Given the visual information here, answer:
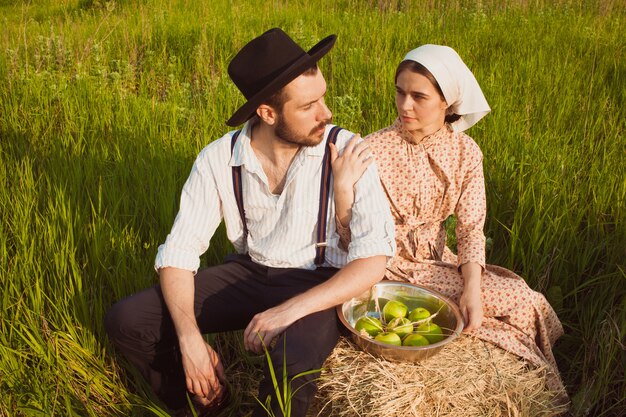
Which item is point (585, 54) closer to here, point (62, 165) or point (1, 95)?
point (62, 165)

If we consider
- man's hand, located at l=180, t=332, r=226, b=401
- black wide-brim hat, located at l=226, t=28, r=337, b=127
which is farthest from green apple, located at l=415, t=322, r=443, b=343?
black wide-brim hat, located at l=226, t=28, r=337, b=127

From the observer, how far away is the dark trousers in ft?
7.63

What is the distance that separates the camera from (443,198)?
2.95m

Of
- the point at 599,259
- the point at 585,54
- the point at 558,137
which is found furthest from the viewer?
the point at 585,54

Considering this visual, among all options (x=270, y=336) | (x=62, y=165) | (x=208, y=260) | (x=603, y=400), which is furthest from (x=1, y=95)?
(x=603, y=400)

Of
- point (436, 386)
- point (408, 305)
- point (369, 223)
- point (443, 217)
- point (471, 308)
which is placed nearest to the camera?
point (436, 386)

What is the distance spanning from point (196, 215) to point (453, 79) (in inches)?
52.7

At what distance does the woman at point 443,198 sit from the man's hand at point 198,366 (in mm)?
791

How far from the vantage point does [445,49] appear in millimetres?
2736

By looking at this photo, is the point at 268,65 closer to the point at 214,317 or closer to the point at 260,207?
the point at 260,207

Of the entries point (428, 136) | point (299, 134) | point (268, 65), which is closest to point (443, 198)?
point (428, 136)

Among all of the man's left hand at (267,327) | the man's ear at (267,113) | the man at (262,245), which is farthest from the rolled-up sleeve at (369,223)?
the man's ear at (267,113)

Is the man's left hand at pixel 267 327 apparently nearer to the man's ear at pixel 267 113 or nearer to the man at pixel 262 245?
the man at pixel 262 245

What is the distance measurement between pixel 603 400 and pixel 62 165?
3.51 metres
